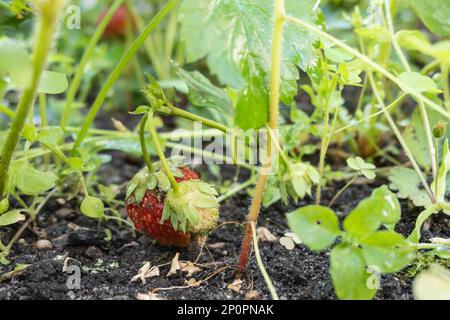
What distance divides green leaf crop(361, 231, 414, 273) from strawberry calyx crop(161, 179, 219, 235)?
26 centimetres

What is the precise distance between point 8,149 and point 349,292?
0.51 metres

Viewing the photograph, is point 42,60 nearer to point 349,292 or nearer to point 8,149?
point 8,149

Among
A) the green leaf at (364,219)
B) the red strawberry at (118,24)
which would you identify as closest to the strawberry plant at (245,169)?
the green leaf at (364,219)

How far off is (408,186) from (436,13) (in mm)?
314

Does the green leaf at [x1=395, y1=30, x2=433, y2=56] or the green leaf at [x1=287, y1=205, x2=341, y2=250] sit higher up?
the green leaf at [x1=395, y1=30, x2=433, y2=56]

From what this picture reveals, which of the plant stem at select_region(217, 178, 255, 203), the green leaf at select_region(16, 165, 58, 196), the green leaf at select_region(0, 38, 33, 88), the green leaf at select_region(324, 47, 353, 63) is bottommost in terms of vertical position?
the plant stem at select_region(217, 178, 255, 203)

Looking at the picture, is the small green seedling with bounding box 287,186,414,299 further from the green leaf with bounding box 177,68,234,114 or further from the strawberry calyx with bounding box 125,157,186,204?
the green leaf with bounding box 177,68,234,114

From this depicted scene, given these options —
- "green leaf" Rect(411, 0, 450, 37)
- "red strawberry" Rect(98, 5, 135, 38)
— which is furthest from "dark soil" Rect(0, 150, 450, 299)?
"red strawberry" Rect(98, 5, 135, 38)

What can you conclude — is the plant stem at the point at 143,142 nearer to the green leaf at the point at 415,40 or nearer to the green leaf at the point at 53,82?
the green leaf at the point at 53,82

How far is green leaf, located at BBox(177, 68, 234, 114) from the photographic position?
112 centimetres

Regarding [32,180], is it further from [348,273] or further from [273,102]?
[348,273]

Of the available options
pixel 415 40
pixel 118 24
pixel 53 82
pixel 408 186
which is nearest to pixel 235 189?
pixel 408 186

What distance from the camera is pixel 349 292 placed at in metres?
0.77
